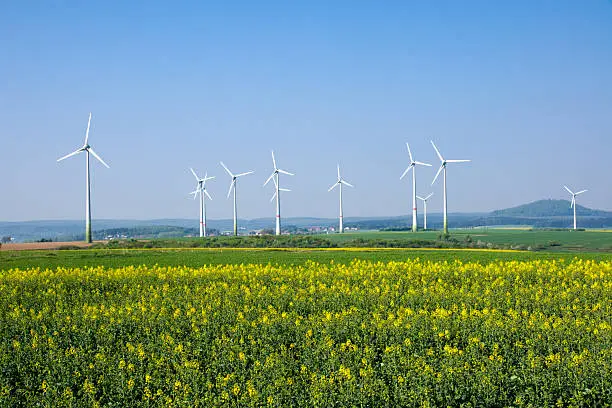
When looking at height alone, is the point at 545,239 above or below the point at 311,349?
below

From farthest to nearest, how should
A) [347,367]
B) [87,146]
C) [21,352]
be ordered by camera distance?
[87,146], [21,352], [347,367]

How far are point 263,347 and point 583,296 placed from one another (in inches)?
424

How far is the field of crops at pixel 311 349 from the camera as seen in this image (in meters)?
11.9

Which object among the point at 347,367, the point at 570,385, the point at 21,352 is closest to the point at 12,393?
the point at 21,352

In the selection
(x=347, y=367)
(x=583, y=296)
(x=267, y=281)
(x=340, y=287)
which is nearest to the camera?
(x=347, y=367)

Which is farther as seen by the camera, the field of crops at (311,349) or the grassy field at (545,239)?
the grassy field at (545,239)

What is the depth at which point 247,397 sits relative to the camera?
38.6ft

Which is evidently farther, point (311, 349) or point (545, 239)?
point (545, 239)

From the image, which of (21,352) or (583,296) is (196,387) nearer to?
(21,352)

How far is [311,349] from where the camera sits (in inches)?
558

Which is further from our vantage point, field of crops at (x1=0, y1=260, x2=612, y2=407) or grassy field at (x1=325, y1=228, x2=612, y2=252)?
grassy field at (x1=325, y1=228, x2=612, y2=252)

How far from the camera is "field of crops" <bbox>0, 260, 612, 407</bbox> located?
1187cm

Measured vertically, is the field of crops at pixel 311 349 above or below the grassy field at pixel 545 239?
above

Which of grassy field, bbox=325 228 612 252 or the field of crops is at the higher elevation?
the field of crops
